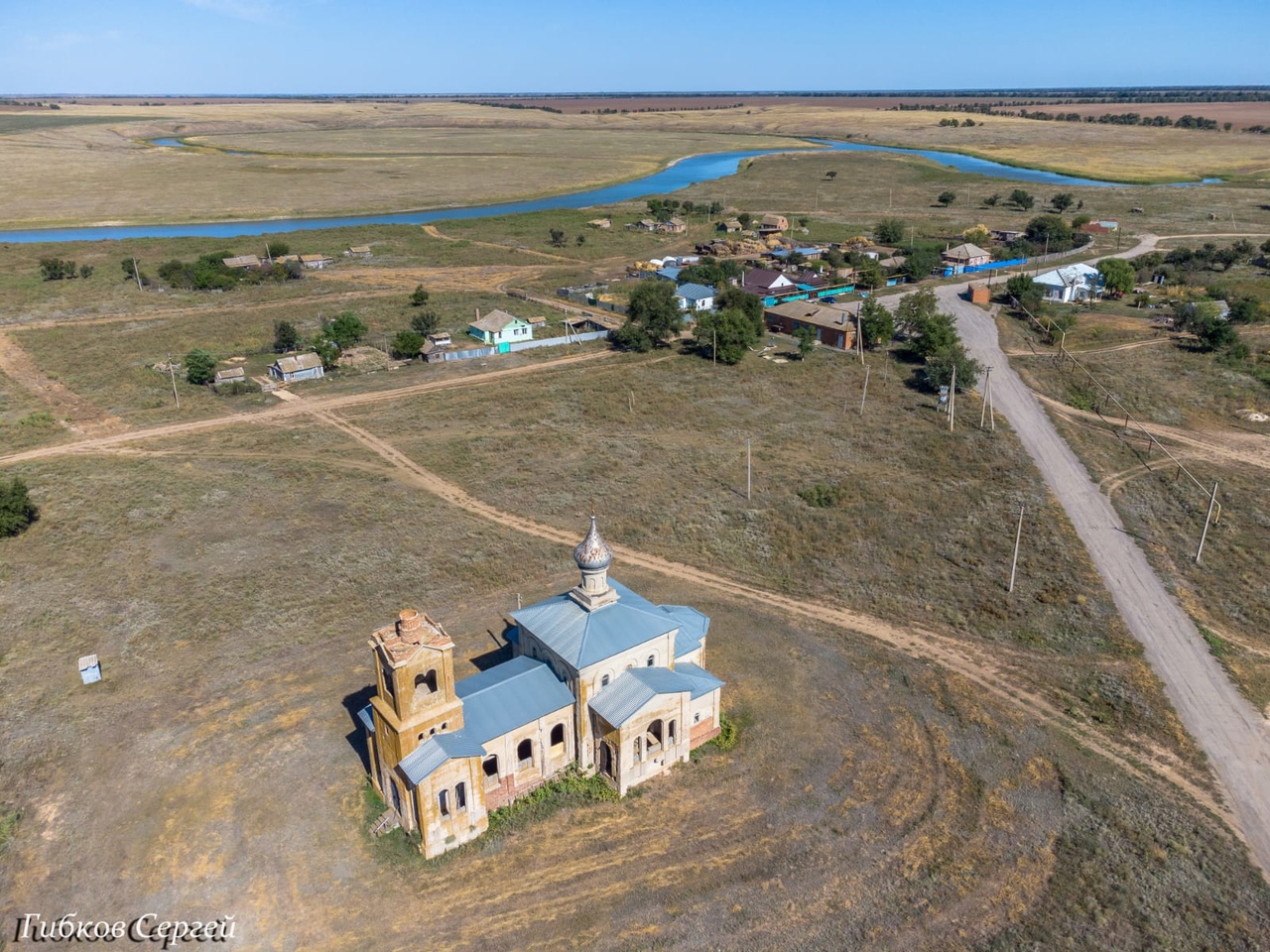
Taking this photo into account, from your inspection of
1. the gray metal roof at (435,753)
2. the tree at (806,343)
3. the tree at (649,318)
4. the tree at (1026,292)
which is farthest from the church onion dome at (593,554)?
the tree at (1026,292)

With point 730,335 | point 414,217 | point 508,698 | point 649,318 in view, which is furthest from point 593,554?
point 414,217

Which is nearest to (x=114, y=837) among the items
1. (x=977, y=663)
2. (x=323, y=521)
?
(x=323, y=521)

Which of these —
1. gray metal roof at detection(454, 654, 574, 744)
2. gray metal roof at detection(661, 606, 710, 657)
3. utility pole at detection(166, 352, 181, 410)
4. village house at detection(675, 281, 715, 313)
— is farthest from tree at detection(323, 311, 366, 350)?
gray metal roof at detection(454, 654, 574, 744)

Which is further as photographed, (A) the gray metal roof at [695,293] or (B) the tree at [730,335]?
(A) the gray metal roof at [695,293]

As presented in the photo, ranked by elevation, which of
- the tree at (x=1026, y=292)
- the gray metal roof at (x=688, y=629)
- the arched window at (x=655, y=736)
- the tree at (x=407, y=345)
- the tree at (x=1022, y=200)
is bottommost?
the arched window at (x=655, y=736)

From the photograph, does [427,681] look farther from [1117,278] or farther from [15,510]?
[1117,278]

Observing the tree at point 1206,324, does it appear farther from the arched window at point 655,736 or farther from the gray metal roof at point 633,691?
the arched window at point 655,736

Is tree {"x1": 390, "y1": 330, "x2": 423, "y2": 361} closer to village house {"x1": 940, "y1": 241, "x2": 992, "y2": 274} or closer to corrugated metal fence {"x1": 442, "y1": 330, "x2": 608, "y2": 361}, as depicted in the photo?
corrugated metal fence {"x1": 442, "y1": 330, "x2": 608, "y2": 361}

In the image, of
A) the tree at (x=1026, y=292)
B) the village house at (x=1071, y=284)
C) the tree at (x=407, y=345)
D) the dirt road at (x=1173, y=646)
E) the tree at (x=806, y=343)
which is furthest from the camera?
the village house at (x=1071, y=284)
